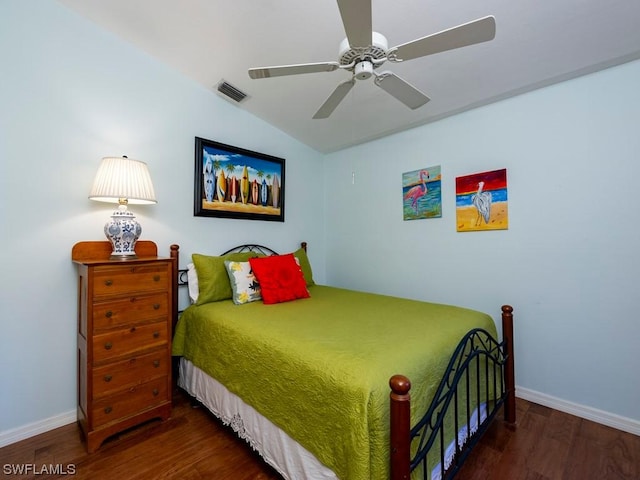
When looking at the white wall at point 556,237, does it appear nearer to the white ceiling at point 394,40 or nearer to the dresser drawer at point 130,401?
the white ceiling at point 394,40

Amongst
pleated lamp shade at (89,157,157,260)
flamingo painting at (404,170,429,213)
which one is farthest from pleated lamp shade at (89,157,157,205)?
flamingo painting at (404,170,429,213)

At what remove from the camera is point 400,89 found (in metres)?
1.58

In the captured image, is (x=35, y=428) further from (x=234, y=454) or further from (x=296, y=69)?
(x=296, y=69)

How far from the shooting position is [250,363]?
60.9 inches

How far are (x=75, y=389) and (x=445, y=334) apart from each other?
247 cm

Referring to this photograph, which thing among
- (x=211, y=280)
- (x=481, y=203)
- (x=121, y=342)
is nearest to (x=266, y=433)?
(x=121, y=342)

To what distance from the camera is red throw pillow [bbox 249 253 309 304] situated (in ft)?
7.50

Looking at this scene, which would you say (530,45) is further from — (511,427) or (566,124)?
(511,427)

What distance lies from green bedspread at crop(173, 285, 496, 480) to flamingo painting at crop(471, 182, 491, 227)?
898 millimetres

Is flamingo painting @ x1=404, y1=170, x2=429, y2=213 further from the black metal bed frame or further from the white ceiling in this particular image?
the black metal bed frame

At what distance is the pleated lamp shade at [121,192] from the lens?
1.84 m

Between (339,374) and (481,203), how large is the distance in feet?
6.56

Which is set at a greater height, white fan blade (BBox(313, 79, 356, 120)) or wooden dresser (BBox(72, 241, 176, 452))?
white fan blade (BBox(313, 79, 356, 120))

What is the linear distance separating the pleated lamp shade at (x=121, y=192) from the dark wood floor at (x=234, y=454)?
1.15m
